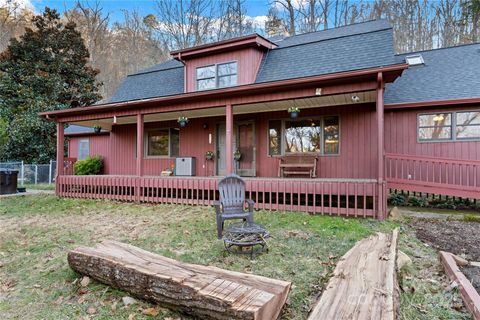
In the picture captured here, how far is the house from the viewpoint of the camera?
633 centimetres

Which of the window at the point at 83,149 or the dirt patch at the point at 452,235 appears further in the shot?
the window at the point at 83,149

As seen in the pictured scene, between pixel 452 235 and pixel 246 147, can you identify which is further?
pixel 246 147

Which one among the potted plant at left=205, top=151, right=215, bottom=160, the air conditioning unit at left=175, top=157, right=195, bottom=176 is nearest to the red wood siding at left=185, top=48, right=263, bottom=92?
the potted plant at left=205, top=151, right=215, bottom=160

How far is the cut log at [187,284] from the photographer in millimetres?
2032

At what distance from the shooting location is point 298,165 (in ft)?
26.7

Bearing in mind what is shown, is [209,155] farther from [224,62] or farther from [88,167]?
[88,167]

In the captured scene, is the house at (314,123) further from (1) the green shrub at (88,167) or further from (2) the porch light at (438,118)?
(1) the green shrub at (88,167)

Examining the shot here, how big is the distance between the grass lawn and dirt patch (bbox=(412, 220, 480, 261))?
0.26 m

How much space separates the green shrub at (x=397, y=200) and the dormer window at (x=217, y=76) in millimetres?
5620

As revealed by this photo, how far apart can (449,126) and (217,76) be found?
21.4 ft

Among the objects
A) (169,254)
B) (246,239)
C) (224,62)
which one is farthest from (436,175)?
(169,254)

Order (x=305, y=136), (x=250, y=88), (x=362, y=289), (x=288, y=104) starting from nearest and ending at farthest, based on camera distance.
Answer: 1. (x=362, y=289)
2. (x=250, y=88)
3. (x=288, y=104)
4. (x=305, y=136)

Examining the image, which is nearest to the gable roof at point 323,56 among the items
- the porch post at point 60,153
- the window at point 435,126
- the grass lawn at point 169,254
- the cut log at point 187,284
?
the window at point 435,126

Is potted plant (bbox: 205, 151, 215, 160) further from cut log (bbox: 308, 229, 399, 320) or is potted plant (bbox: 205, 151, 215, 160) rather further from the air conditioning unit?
cut log (bbox: 308, 229, 399, 320)
